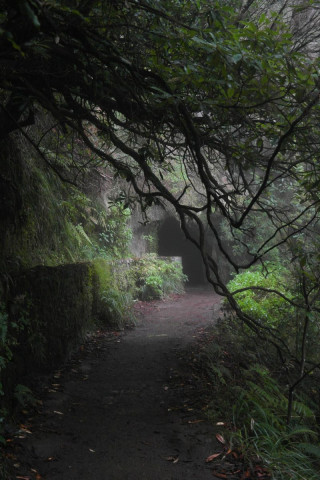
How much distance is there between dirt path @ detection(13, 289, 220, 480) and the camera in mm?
3809

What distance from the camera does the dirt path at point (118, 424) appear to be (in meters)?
3.81

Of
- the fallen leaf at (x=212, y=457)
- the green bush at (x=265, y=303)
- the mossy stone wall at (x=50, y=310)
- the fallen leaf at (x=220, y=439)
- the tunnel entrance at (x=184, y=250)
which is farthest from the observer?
the tunnel entrance at (x=184, y=250)

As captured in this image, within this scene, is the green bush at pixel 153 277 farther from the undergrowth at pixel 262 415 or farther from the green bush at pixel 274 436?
the green bush at pixel 274 436

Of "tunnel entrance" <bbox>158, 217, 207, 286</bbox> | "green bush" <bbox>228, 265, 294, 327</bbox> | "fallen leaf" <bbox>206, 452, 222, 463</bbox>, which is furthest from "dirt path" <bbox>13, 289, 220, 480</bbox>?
"tunnel entrance" <bbox>158, 217, 207, 286</bbox>

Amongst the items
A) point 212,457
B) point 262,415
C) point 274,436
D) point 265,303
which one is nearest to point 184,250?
point 265,303

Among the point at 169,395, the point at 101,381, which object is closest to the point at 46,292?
the point at 101,381

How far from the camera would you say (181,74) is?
13.0 feet

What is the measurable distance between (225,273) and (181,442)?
16.6 meters

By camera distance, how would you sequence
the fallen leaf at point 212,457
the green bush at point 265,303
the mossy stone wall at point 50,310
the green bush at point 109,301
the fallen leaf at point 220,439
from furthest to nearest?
1. the green bush at point 109,301
2. the green bush at point 265,303
3. the mossy stone wall at point 50,310
4. the fallen leaf at point 220,439
5. the fallen leaf at point 212,457

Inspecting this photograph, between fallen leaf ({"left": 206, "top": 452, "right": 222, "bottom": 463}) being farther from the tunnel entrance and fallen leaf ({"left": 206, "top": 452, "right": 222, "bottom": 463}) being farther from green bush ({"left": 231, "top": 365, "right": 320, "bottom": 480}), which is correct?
the tunnel entrance

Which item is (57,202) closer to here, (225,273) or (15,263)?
(15,263)

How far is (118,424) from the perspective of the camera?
4762 millimetres

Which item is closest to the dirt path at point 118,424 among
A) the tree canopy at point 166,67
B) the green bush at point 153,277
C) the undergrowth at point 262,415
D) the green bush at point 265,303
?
the undergrowth at point 262,415

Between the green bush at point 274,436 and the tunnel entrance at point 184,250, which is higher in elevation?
the tunnel entrance at point 184,250
